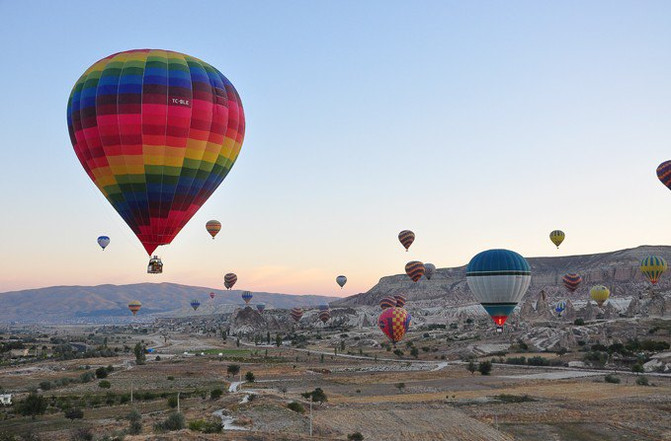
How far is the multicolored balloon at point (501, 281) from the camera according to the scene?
2307 inches

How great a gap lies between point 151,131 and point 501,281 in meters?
38.8

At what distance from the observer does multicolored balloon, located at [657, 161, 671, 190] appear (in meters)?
80.5

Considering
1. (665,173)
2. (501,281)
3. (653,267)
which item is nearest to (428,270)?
(653,267)

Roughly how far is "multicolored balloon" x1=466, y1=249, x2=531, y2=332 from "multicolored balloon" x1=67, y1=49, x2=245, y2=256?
34157 mm

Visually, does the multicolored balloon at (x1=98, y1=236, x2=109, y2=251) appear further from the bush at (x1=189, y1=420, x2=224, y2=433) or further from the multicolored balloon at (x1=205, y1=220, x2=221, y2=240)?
the bush at (x1=189, y1=420, x2=224, y2=433)

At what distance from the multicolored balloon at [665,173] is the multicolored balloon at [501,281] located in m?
34.0

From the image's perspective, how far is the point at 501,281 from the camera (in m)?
58.5

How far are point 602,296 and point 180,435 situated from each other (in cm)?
11112

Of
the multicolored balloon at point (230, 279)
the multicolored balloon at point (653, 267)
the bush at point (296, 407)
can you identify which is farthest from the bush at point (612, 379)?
the multicolored balloon at point (230, 279)

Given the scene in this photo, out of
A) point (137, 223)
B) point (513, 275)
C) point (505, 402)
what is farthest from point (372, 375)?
point (137, 223)

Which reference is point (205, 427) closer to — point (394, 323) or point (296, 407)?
point (296, 407)

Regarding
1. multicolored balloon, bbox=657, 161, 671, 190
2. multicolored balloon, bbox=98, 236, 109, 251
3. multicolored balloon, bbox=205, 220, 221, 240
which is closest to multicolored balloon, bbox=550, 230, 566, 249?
multicolored balloon, bbox=657, 161, 671, 190

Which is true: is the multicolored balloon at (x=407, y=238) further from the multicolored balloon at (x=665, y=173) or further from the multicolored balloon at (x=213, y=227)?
the multicolored balloon at (x=665, y=173)

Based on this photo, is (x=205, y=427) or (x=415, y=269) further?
(x=415, y=269)
